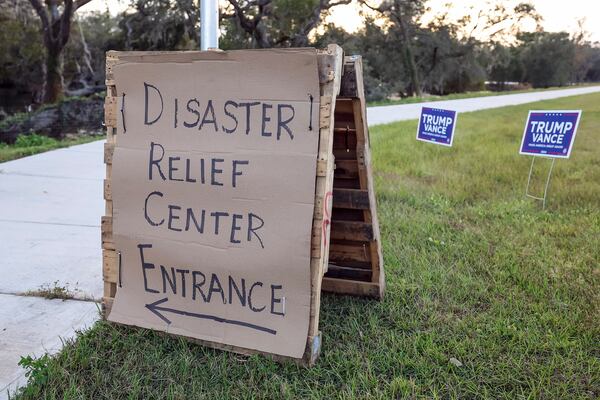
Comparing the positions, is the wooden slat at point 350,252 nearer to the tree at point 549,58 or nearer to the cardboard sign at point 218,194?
the cardboard sign at point 218,194

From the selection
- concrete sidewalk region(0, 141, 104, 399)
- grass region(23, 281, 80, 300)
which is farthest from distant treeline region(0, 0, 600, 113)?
grass region(23, 281, 80, 300)

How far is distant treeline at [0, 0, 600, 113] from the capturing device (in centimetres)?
2211

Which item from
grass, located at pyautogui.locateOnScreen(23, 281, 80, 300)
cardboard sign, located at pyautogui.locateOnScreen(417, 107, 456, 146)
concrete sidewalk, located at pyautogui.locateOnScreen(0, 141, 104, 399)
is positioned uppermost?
cardboard sign, located at pyautogui.locateOnScreen(417, 107, 456, 146)

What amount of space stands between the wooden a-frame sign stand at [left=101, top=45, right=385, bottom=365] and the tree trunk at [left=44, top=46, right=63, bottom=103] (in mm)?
20449

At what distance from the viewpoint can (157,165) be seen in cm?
266

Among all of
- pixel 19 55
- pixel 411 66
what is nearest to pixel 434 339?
pixel 411 66

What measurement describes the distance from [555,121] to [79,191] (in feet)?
17.4

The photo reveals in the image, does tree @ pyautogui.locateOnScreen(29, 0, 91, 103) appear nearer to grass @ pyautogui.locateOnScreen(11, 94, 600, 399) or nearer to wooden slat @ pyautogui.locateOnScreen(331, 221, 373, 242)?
grass @ pyautogui.locateOnScreen(11, 94, 600, 399)

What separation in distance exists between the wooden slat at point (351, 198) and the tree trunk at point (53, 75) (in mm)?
20849

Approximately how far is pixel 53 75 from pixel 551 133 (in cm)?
2044

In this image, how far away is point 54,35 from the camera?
802 inches

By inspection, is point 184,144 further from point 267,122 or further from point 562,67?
point 562,67

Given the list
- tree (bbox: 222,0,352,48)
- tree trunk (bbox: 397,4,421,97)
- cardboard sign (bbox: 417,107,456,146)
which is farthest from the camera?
tree trunk (bbox: 397,4,421,97)

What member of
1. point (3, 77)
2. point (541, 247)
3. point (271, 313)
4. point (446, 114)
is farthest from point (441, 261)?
point (3, 77)
